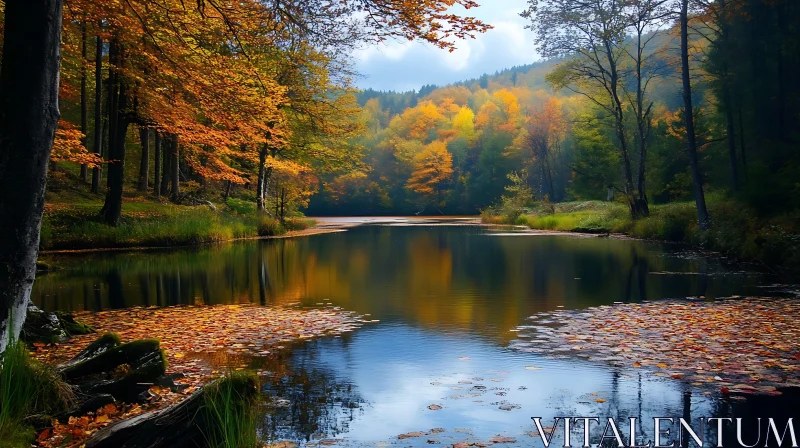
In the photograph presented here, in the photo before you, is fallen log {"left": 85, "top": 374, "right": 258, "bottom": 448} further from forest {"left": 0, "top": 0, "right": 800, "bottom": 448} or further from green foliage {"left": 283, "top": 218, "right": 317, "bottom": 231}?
green foliage {"left": 283, "top": 218, "right": 317, "bottom": 231}

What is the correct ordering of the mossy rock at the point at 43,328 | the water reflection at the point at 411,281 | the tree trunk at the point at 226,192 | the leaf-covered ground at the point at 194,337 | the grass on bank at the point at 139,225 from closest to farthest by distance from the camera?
the leaf-covered ground at the point at 194,337, the mossy rock at the point at 43,328, the water reflection at the point at 411,281, the grass on bank at the point at 139,225, the tree trunk at the point at 226,192

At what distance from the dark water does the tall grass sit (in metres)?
0.62

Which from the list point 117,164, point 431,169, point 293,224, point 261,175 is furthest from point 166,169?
point 431,169

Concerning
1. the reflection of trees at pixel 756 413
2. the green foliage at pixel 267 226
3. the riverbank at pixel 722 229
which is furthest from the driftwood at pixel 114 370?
the green foliage at pixel 267 226

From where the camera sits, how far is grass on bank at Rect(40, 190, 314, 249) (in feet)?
67.2

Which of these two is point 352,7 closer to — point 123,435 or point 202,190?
point 123,435

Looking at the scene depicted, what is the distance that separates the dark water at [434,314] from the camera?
5.03m

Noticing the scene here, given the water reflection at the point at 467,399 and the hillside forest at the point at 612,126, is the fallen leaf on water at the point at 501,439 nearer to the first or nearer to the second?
the water reflection at the point at 467,399

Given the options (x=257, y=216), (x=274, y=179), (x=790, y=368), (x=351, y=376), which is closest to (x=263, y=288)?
(x=351, y=376)

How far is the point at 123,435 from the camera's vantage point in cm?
409

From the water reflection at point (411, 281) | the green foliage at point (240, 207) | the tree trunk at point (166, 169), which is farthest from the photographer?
the green foliage at point (240, 207)

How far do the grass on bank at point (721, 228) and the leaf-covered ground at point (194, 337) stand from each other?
1050 centimetres

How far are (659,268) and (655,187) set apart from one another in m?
25.7

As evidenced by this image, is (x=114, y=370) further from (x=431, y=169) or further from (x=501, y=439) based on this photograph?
(x=431, y=169)
